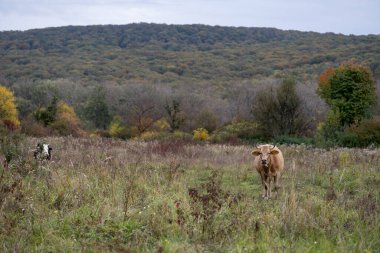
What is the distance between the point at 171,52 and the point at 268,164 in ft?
487

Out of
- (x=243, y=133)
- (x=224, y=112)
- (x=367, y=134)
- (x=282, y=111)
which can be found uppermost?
(x=282, y=111)

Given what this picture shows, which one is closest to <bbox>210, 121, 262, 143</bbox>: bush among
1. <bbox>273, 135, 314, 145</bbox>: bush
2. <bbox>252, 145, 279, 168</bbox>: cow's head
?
<bbox>273, 135, 314, 145</bbox>: bush

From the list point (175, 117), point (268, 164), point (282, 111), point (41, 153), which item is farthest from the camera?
point (175, 117)

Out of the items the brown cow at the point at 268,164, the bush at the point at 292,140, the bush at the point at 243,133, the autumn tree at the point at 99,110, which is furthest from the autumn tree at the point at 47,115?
the brown cow at the point at 268,164

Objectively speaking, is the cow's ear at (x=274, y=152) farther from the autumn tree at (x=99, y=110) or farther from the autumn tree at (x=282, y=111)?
the autumn tree at (x=99, y=110)

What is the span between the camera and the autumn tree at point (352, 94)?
35156 millimetres

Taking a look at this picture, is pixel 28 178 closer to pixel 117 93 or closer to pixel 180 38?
pixel 117 93

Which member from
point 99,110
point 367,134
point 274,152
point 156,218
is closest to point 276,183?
point 274,152

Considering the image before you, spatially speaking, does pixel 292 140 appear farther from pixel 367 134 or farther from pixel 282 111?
pixel 282 111

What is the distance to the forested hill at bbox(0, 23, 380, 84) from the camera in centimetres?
11294

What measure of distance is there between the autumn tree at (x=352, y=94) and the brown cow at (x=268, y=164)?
2623 cm

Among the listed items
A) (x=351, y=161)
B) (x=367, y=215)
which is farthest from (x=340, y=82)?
(x=367, y=215)

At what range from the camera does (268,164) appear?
407 inches

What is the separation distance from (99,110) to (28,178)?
5173 centimetres
